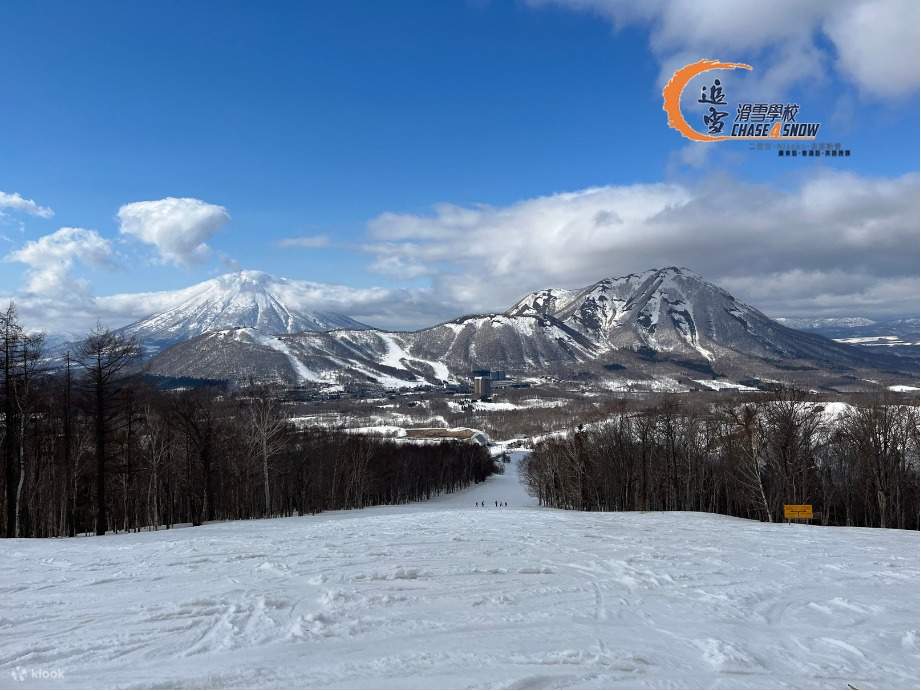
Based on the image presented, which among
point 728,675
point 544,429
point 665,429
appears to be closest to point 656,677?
point 728,675

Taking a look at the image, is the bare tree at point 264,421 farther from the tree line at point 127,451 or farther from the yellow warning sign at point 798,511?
the yellow warning sign at point 798,511

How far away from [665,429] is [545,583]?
44.9 meters

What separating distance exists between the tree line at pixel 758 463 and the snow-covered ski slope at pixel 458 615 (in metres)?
25.3

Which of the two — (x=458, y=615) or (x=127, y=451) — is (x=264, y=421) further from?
(x=458, y=615)

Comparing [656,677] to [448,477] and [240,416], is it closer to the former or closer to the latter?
[240,416]

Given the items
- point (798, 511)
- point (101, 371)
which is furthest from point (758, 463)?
point (101, 371)

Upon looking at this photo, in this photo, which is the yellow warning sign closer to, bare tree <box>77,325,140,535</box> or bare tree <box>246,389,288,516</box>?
bare tree <box>246,389,288,516</box>

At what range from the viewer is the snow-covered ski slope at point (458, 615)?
6.89 meters

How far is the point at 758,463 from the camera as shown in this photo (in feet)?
121

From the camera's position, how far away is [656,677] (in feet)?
22.4

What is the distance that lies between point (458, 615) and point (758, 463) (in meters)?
35.3

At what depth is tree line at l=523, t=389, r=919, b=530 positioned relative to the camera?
4072cm

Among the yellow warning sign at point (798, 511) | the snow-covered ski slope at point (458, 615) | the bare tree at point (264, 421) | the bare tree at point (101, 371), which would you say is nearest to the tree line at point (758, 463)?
the yellow warning sign at point (798, 511)

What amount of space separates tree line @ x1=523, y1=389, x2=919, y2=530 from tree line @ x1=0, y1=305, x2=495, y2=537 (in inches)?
1116
